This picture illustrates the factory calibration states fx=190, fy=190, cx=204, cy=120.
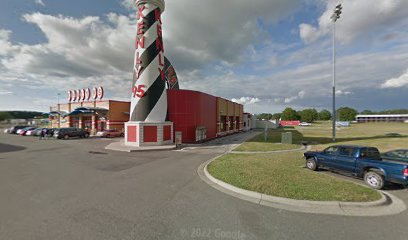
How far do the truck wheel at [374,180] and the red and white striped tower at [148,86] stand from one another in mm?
17748

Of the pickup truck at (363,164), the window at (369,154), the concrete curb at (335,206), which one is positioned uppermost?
the window at (369,154)

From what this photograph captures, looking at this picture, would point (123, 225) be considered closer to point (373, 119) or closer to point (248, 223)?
point (248, 223)

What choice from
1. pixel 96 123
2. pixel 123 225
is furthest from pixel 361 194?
pixel 96 123

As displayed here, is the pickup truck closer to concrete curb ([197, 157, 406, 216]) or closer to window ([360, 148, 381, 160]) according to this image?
window ([360, 148, 381, 160])

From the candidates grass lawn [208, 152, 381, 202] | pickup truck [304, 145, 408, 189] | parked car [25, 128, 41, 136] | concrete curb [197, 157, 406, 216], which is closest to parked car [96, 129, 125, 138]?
parked car [25, 128, 41, 136]

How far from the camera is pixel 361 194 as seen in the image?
20.9 feet

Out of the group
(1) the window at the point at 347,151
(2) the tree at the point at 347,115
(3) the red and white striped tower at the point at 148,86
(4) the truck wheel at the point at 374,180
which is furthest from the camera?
(2) the tree at the point at 347,115

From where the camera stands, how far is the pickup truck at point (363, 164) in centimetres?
722

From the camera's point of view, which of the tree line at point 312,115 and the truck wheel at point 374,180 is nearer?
the truck wheel at point 374,180

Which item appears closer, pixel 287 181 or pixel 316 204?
pixel 316 204

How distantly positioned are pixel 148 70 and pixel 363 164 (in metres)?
20.1

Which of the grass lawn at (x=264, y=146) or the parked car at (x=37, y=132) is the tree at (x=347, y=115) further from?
the parked car at (x=37, y=132)

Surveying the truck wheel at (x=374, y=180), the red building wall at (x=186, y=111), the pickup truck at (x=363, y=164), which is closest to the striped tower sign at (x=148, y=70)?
the red building wall at (x=186, y=111)

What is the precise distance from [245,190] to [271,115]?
18347 centimetres
